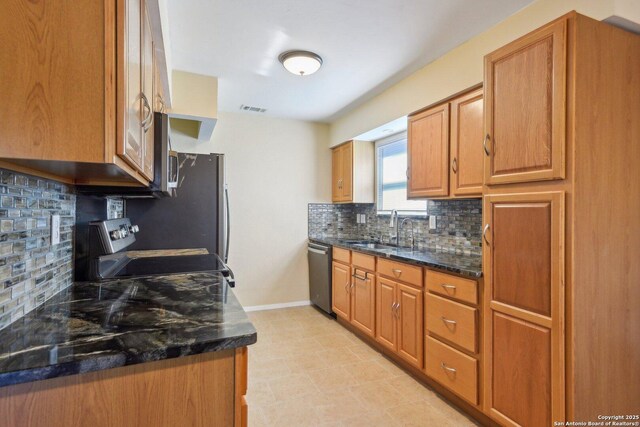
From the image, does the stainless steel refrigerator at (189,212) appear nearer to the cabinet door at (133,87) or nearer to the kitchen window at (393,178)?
the cabinet door at (133,87)

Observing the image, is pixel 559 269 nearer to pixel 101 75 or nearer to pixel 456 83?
pixel 456 83

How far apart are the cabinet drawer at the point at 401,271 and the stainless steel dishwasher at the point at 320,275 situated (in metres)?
1.06

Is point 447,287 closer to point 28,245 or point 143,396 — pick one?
point 143,396

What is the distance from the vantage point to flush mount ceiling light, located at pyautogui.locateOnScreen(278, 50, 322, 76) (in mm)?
2439

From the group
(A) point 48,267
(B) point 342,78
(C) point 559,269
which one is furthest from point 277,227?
(C) point 559,269

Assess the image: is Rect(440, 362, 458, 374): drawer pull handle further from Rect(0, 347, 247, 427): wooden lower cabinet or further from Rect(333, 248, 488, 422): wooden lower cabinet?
Rect(0, 347, 247, 427): wooden lower cabinet

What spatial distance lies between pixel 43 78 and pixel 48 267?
34.8 inches

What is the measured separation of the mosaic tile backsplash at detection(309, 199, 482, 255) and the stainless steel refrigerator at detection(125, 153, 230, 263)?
62.6 inches

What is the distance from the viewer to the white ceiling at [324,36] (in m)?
1.91

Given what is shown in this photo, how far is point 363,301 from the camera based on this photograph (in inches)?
121

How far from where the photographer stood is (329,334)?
10.8 feet

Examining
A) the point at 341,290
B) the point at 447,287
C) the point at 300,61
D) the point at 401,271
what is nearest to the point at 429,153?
the point at 401,271

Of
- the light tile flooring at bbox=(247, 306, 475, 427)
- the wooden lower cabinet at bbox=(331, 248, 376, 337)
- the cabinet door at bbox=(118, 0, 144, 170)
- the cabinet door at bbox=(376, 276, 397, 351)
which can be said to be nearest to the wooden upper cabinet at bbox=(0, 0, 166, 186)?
the cabinet door at bbox=(118, 0, 144, 170)

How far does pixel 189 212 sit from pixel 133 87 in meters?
1.99
